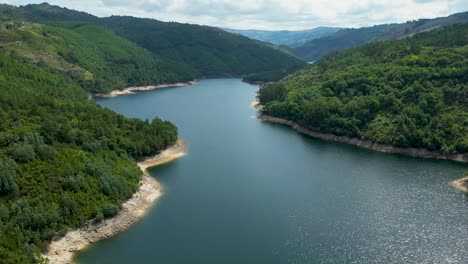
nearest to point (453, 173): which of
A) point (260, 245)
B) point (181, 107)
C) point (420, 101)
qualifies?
point (420, 101)

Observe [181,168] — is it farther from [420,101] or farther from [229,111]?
[229,111]

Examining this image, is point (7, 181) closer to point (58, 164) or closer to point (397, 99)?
point (58, 164)

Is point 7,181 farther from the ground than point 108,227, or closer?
farther from the ground

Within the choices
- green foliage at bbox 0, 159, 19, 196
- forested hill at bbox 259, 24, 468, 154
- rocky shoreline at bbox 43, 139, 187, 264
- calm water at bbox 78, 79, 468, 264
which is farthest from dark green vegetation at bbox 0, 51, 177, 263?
forested hill at bbox 259, 24, 468, 154

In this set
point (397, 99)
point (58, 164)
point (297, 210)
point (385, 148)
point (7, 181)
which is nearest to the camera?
point (7, 181)

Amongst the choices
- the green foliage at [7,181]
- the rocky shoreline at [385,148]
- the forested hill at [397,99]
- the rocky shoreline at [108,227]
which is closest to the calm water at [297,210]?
the rocky shoreline at [108,227]

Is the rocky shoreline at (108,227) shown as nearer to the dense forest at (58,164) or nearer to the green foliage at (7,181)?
the dense forest at (58,164)

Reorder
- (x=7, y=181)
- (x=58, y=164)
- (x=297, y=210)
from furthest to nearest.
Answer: (x=297, y=210) → (x=58, y=164) → (x=7, y=181)

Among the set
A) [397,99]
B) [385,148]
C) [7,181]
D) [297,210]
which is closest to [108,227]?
[7,181]
